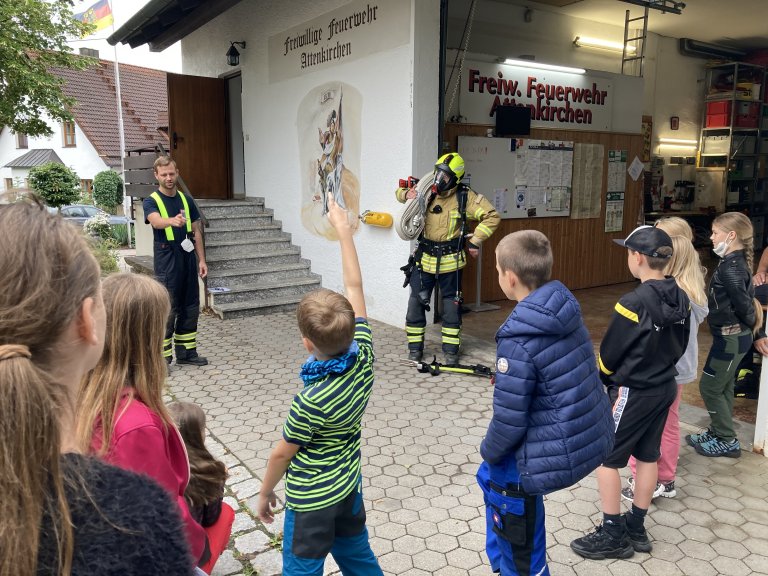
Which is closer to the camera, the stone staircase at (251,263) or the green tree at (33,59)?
the stone staircase at (251,263)

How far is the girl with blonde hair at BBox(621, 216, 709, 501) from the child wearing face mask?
1.61ft

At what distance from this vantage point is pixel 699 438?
3990mm

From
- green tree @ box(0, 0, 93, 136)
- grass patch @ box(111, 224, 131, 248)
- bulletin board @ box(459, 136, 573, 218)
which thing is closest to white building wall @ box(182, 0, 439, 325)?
bulletin board @ box(459, 136, 573, 218)

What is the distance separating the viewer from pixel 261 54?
9.57 metres

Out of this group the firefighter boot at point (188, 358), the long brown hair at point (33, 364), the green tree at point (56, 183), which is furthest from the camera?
the green tree at point (56, 183)

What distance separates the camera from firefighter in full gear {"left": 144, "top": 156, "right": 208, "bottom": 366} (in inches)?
221

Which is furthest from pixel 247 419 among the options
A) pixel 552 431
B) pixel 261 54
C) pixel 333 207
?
pixel 261 54

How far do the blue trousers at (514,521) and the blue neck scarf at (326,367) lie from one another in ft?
2.47

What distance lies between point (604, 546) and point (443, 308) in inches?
123

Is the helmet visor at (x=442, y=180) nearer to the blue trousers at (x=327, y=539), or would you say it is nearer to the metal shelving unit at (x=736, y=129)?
the blue trousers at (x=327, y=539)

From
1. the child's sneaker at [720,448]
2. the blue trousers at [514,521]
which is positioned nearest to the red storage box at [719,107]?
the child's sneaker at [720,448]

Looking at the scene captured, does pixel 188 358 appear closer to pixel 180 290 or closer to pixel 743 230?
pixel 180 290

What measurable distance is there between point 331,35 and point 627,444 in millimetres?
6614

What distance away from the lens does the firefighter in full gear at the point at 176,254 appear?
5621 millimetres
